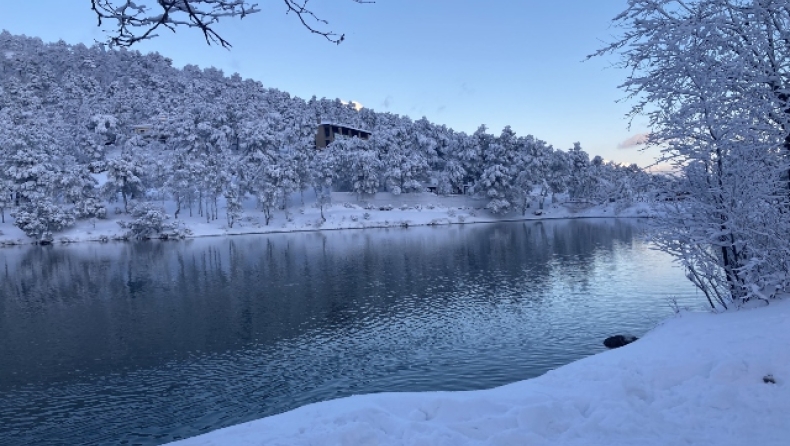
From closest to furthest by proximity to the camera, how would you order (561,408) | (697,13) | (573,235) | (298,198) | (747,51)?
(561,408)
(747,51)
(697,13)
(573,235)
(298,198)

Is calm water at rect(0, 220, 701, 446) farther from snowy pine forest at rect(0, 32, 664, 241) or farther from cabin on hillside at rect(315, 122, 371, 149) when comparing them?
cabin on hillside at rect(315, 122, 371, 149)

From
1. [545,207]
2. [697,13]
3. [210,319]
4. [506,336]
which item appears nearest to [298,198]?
[545,207]

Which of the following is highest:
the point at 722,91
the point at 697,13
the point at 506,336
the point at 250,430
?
the point at 697,13

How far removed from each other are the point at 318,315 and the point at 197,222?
209 ft

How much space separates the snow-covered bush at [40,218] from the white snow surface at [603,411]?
77.4 m

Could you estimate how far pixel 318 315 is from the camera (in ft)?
83.3

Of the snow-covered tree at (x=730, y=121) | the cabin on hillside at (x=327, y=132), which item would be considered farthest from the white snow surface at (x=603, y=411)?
the cabin on hillside at (x=327, y=132)

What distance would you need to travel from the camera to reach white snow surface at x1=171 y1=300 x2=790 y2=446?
23.7ft

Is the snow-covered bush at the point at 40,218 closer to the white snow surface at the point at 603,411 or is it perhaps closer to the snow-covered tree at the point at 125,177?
the snow-covered tree at the point at 125,177

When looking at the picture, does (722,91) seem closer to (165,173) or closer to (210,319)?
(210,319)

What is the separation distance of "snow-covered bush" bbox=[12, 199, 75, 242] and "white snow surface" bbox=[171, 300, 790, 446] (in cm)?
7736

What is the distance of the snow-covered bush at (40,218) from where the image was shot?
69812 millimetres

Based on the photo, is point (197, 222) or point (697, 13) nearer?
point (697, 13)

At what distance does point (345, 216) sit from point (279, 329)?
6391 cm
